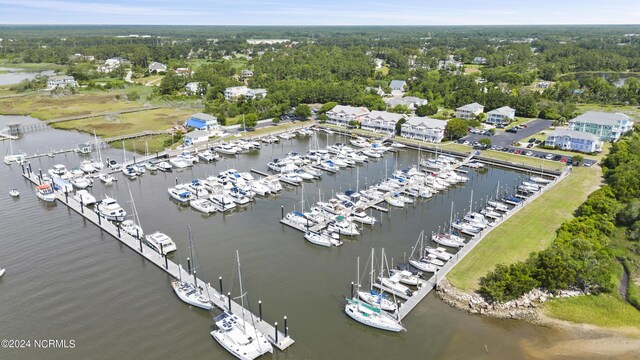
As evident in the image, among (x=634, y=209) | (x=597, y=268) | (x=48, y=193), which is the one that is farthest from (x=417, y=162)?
(x=48, y=193)

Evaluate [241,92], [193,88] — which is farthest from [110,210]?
[193,88]

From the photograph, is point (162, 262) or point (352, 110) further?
point (352, 110)

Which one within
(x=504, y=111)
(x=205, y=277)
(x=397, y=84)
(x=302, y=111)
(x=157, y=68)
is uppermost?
(x=157, y=68)

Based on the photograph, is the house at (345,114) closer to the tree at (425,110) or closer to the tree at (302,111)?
the tree at (302,111)

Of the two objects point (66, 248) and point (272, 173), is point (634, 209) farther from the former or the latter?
point (66, 248)

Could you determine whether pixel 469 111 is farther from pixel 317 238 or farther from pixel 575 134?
pixel 317 238
